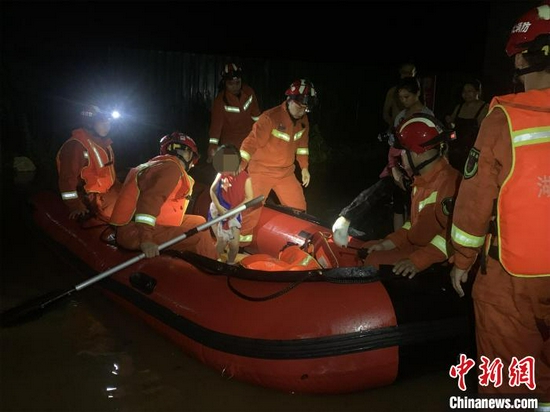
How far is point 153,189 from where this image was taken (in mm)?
3578

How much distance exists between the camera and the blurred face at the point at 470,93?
19.0 ft

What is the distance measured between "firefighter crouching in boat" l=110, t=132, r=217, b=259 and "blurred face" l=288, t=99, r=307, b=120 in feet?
4.14

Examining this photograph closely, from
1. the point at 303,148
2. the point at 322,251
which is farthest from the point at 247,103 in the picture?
the point at 322,251

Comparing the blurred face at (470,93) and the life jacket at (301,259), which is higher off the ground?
the blurred face at (470,93)

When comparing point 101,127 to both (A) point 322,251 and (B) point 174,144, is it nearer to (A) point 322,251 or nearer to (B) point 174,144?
(B) point 174,144

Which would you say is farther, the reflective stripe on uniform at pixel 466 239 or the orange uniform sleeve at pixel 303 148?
the orange uniform sleeve at pixel 303 148

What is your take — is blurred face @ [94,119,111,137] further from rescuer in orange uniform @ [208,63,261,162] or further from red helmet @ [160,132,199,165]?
rescuer in orange uniform @ [208,63,261,162]

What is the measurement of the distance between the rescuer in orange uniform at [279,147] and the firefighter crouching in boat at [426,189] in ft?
5.94

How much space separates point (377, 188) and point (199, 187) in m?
2.07

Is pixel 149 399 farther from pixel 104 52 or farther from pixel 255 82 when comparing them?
pixel 104 52

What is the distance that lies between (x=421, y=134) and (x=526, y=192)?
3.63ft

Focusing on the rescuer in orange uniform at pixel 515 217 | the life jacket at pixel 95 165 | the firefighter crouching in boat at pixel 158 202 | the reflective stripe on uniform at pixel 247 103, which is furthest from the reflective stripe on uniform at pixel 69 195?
the rescuer in orange uniform at pixel 515 217

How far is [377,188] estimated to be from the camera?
13.5 ft

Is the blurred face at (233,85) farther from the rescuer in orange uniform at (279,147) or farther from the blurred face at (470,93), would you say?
the blurred face at (470,93)
